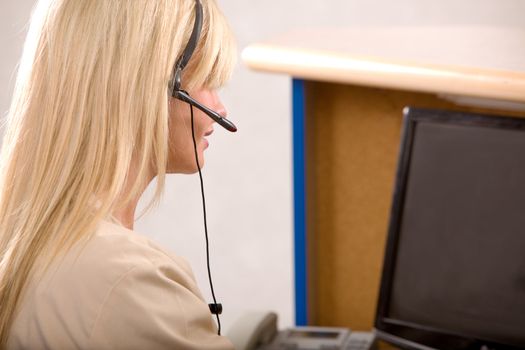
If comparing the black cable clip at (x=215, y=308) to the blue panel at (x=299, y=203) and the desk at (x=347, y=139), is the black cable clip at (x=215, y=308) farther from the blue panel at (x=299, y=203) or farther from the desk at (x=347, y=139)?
the blue panel at (x=299, y=203)

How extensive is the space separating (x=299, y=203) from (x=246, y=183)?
131cm

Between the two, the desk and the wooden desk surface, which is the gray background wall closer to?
the desk

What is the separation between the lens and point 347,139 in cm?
176

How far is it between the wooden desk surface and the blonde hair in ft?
1.52

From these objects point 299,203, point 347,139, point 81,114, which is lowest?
point 299,203

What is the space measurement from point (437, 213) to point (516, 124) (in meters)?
0.20

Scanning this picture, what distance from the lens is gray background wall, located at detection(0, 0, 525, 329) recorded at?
286cm

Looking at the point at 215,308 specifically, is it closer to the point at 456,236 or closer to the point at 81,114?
the point at 81,114

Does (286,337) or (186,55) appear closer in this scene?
(186,55)

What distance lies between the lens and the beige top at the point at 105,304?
3.01ft

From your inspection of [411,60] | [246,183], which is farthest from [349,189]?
[246,183]

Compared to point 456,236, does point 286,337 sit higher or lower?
lower

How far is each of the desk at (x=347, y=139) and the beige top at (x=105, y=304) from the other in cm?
61

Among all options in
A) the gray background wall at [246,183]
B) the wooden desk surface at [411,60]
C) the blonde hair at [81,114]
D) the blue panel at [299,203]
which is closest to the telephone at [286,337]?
the blue panel at [299,203]
